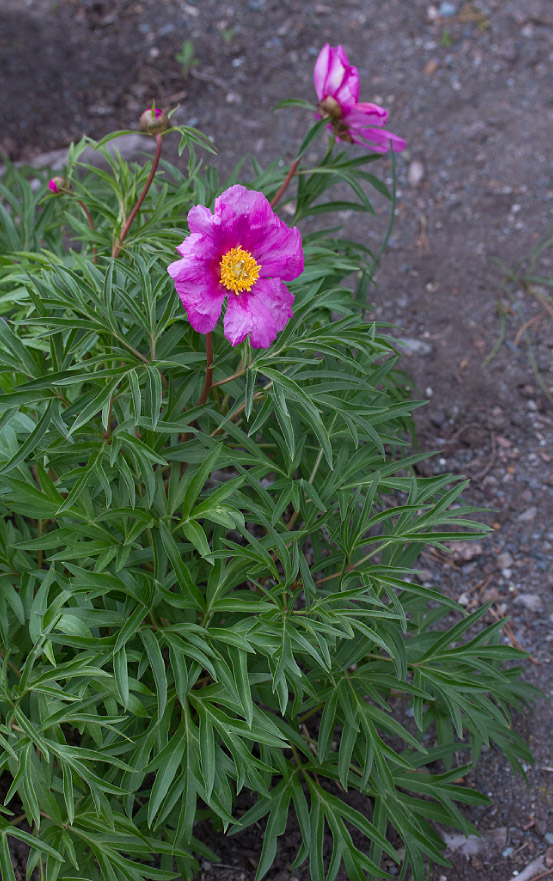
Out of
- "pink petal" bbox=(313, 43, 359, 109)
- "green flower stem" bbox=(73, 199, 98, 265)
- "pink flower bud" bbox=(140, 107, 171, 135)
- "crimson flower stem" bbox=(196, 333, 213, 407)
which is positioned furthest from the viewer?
"green flower stem" bbox=(73, 199, 98, 265)

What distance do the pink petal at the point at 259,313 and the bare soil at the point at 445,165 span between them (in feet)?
3.63

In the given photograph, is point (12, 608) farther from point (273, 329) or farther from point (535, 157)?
point (535, 157)

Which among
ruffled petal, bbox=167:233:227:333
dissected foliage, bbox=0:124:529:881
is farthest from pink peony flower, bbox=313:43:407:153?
ruffled petal, bbox=167:233:227:333

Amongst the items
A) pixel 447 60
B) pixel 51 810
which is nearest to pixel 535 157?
pixel 447 60

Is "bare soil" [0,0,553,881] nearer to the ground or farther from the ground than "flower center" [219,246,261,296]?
nearer to the ground

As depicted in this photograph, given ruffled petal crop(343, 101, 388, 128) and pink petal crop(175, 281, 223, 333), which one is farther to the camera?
ruffled petal crop(343, 101, 388, 128)

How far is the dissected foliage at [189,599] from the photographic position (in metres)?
1.40

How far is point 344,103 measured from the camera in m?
1.76

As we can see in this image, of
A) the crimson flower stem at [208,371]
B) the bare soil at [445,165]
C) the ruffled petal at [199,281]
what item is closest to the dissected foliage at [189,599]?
the crimson flower stem at [208,371]

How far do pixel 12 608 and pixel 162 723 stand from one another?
397mm

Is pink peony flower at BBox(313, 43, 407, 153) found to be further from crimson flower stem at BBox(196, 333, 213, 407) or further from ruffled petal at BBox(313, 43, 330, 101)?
crimson flower stem at BBox(196, 333, 213, 407)

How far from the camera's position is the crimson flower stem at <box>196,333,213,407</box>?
1.44 metres

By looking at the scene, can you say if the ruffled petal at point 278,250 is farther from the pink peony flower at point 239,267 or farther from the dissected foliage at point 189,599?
the dissected foliage at point 189,599

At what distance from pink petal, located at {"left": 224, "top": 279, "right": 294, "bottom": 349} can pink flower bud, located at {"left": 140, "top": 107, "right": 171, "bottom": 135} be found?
444mm
